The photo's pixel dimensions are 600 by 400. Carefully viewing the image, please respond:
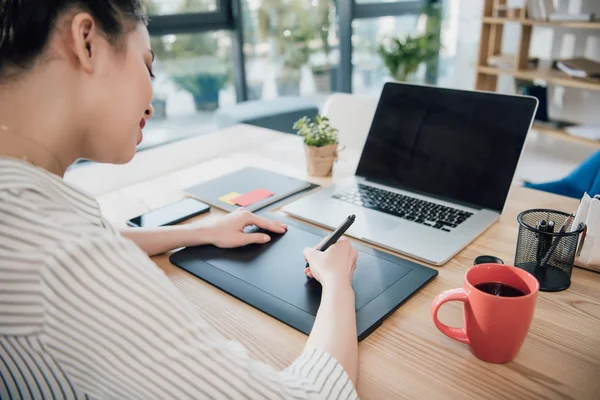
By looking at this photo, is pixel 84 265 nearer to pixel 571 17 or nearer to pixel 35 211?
pixel 35 211

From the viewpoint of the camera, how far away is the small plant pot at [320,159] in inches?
52.0

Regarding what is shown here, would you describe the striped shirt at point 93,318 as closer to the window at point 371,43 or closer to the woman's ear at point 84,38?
the woman's ear at point 84,38

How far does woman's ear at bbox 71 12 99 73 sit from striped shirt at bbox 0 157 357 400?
129 millimetres

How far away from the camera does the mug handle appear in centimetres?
66

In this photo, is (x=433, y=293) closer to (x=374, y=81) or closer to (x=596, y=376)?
(x=596, y=376)

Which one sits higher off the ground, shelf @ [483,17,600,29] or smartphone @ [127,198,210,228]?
shelf @ [483,17,600,29]

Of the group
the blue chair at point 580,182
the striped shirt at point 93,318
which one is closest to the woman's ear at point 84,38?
the striped shirt at point 93,318

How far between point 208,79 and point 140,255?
3112 millimetres

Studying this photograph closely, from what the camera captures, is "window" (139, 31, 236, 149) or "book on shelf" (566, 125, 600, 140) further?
"window" (139, 31, 236, 149)

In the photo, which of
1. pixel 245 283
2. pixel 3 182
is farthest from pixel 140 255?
pixel 245 283

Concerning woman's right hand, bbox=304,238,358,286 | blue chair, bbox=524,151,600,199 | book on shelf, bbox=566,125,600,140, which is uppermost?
woman's right hand, bbox=304,238,358,286

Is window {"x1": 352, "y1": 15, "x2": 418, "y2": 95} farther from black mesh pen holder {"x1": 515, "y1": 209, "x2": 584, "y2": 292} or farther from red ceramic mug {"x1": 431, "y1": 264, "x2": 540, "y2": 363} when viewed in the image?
red ceramic mug {"x1": 431, "y1": 264, "x2": 540, "y2": 363}

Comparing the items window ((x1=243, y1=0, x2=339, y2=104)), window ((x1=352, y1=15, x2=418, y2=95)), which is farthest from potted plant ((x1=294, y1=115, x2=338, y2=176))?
window ((x1=352, y1=15, x2=418, y2=95))

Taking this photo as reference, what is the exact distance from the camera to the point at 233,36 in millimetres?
3523
